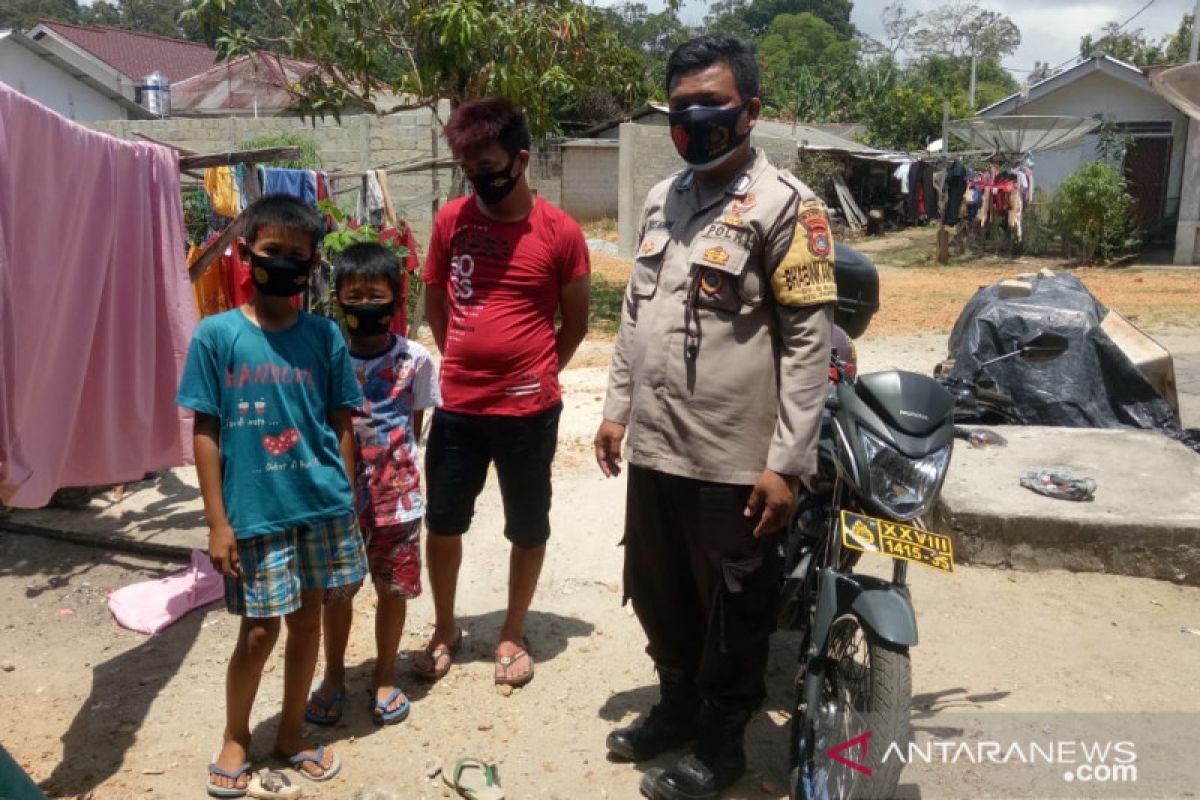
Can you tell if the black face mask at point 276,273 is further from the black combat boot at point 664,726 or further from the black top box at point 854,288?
the black top box at point 854,288

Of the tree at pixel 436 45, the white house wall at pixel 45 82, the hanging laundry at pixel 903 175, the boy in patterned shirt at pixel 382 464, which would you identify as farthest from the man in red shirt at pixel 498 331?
the white house wall at pixel 45 82

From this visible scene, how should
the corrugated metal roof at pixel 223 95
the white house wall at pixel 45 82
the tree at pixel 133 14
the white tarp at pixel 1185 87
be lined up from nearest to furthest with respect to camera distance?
the white tarp at pixel 1185 87 → the white house wall at pixel 45 82 → the corrugated metal roof at pixel 223 95 → the tree at pixel 133 14

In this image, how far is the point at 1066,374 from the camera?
599 centimetres

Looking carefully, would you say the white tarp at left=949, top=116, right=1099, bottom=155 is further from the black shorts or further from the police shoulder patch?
the police shoulder patch

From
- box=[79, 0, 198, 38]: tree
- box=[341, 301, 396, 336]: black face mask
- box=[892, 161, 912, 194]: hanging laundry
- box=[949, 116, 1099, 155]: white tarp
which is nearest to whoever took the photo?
box=[341, 301, 396, 336]: black face mask

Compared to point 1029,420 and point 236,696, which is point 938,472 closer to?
point 236,696

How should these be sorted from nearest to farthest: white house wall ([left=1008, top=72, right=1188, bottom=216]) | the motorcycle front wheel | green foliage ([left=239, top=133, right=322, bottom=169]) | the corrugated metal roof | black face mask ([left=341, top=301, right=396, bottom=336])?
1. the motorcycle front wheel
2. black face mask ([left=341, top=301, right=396, bottom=336])
3. green foliage ([left=239, top=133, right=322, bottom=169])
4. white house wall ([left=1008, top=72, right=1188, bottom=216])
5. the corrugated metal roof

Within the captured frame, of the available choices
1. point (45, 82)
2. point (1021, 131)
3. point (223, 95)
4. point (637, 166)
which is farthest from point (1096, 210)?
point (45, 82)

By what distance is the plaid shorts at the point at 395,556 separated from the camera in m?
3.10

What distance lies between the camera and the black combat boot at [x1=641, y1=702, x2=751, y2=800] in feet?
8.74

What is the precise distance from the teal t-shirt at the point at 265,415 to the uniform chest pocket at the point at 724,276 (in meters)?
1.07

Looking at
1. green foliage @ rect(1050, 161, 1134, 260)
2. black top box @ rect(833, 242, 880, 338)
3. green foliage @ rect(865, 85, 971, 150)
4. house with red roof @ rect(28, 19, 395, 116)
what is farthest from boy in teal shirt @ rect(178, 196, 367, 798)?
green foliage @ rect(865, 85, 971, 150)

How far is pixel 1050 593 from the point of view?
401 centimetres

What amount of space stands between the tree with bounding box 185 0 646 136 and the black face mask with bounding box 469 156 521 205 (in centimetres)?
611
